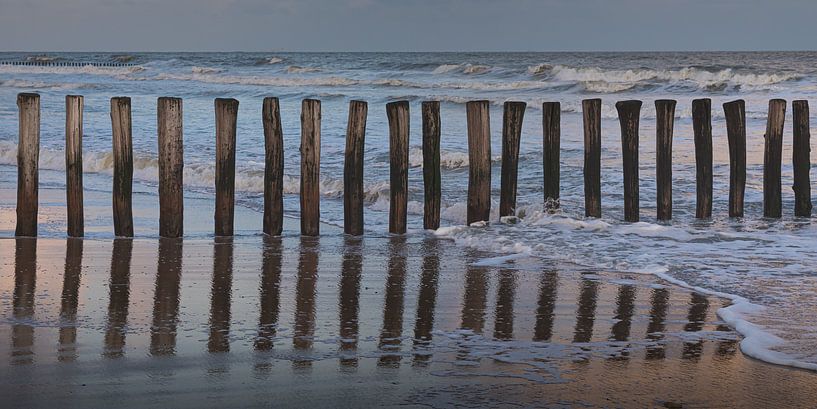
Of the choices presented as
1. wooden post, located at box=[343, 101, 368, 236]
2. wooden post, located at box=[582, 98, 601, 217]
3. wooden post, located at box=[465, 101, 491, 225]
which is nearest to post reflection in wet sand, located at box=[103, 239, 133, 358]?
wooden post, located at box=[343, 101, 368, 236]

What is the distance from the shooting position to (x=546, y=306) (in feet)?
18.4

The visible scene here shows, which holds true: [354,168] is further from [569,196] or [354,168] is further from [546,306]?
[569,196]

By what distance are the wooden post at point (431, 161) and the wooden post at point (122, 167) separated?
7.82 feet

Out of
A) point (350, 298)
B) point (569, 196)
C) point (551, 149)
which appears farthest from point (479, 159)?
point (350, 298)

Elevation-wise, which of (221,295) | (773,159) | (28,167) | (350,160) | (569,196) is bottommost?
(221,295)

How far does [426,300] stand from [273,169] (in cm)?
285

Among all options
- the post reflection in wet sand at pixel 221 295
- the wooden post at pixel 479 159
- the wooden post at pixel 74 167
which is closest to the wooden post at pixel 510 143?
the wooden post at pixel 479 159

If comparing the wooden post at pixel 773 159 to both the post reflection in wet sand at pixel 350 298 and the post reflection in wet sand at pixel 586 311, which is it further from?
the post reflection in wet sand at pixel 350 298

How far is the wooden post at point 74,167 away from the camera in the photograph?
7.99 metres

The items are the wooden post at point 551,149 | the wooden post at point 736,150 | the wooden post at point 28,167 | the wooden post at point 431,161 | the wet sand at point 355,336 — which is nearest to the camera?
the wet sand at point 355,336

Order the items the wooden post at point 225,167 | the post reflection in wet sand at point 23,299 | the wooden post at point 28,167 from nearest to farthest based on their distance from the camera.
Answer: the post reflection in wet sand at point 23,299 < the wooden post at point 28,167 < the wooden post at point 225,167

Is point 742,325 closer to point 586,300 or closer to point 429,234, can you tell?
point 586,300

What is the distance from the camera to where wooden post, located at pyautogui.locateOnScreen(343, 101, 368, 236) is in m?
8.24

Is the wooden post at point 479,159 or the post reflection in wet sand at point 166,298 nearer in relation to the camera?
the post reflection in wet sand at point 166,298
